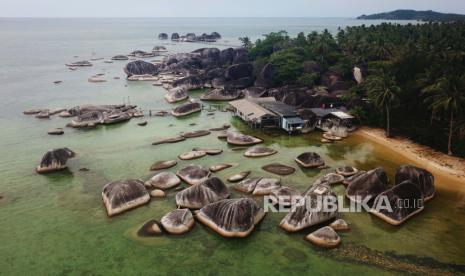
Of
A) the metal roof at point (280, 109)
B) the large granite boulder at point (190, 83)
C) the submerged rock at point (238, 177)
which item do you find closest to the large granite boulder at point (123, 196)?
the submerged rock at point (238, 177)

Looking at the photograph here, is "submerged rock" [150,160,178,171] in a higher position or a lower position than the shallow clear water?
higher

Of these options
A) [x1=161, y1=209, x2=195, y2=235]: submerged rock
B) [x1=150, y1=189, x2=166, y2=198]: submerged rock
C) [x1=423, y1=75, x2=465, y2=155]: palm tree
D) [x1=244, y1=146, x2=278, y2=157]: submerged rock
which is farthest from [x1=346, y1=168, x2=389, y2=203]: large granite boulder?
[x1=150, y1=189, x2=166, y2=198]: submerged rock

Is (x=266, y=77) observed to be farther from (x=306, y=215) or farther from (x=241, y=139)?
(x=306, y=215)

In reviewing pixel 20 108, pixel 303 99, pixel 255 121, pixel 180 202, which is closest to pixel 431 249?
pixel 180 202

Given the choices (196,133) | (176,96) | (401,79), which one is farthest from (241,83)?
(401,79)

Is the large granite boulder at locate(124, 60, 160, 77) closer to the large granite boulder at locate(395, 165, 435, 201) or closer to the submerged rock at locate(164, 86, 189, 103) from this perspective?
the submerged rock at locate(164, 86, 189, 103)

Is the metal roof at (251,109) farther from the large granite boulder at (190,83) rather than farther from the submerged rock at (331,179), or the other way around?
the large granite boulder at (190,83)
